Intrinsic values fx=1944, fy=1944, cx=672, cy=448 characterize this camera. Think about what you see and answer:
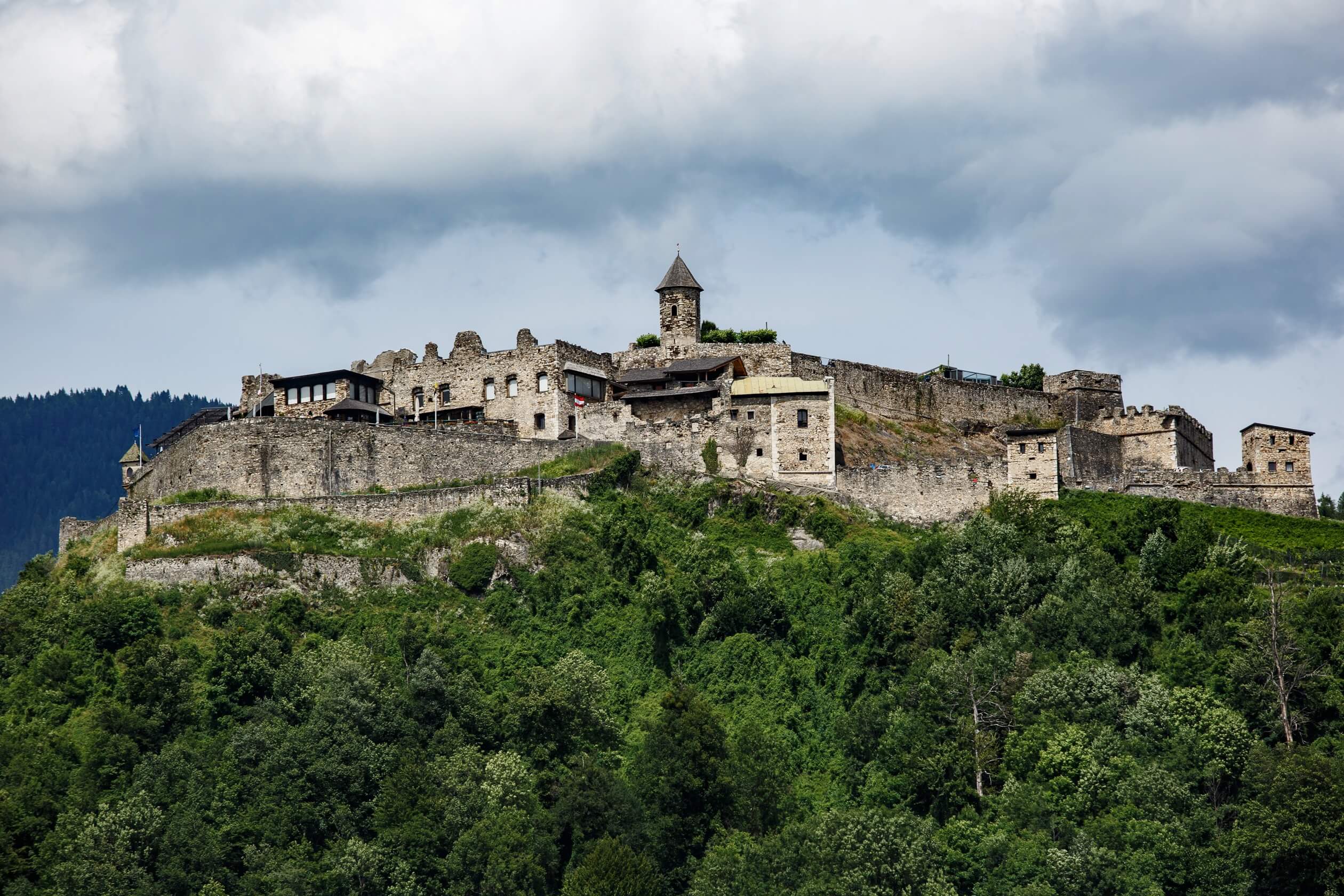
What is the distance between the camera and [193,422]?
284 ft

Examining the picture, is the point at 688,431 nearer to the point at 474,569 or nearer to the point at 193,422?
the point at 474,569

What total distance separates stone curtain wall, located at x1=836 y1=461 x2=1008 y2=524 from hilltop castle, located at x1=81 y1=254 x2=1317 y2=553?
0.21ft

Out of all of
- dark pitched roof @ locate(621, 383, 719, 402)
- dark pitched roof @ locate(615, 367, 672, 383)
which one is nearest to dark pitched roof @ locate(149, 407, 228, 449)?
dark pitched roof @ locate(615, 367, 672, 383)

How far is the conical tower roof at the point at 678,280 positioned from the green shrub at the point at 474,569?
64.2ft

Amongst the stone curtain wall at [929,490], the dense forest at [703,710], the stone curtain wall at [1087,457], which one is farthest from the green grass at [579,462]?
the stone curtain wall at [1087,457]

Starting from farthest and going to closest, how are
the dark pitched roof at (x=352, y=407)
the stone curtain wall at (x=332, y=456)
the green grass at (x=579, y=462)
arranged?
the dark pitched roof at (x=352, y=407) → the stone curtain wall at (x=332, y=456) → the green grass at (x=579, y=462)

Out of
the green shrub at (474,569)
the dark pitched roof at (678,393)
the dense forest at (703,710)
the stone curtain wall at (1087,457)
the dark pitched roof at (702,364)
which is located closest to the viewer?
the dense forest at (703,710)

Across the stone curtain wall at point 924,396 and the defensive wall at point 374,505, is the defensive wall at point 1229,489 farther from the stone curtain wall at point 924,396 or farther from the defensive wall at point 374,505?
the defensive wall at point 374,505

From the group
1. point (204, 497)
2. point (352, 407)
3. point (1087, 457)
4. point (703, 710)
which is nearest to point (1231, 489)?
point (1087, 457)

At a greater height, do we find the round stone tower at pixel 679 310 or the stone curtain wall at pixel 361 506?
the round stone tower at pixel 679 310

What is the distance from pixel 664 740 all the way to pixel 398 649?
1119 cm

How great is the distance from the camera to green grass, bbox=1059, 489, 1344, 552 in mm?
→ 70062

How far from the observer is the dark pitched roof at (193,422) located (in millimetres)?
84688

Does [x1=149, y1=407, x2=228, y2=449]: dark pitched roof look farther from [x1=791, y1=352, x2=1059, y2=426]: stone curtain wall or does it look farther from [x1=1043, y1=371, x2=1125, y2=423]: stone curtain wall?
[x1=1043, y1=371, x2=1125, y2=423]: stone curtain wall
